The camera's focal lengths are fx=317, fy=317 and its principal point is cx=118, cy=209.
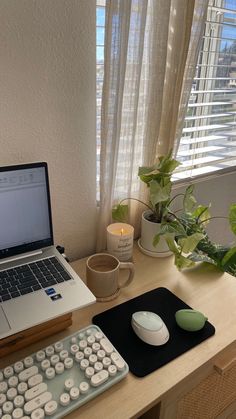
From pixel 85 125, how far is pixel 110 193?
21 cm

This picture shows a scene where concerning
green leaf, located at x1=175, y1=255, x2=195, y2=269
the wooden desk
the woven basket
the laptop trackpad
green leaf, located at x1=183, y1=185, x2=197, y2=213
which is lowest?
the woven basket

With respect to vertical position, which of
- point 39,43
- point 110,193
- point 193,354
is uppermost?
point 39,43

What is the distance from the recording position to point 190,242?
34.8 inches

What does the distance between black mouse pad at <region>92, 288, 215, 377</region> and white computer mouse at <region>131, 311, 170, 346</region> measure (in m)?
0.01

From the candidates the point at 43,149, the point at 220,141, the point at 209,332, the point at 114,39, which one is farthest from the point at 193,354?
the point at 220,141

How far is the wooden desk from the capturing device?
57 centimetres

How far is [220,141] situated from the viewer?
154cm

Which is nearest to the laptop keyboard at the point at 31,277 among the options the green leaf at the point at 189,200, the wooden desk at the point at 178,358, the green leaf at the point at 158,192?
the wooden desk at the point at 178,358

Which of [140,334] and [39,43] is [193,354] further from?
[39,43]

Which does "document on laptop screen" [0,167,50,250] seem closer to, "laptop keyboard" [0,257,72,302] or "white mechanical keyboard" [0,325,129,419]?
"laptop keyboard" [0,257,72,302]

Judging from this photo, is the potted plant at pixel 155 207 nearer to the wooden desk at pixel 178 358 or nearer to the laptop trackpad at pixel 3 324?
the wooden desk at pixel 178 358

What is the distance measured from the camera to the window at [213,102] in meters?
1.27

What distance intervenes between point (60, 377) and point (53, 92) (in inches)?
25.4

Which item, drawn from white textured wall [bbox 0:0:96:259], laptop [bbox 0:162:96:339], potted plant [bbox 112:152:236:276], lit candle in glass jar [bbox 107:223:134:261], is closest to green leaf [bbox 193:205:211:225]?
potted plant [bbox 112:152:236:276]
